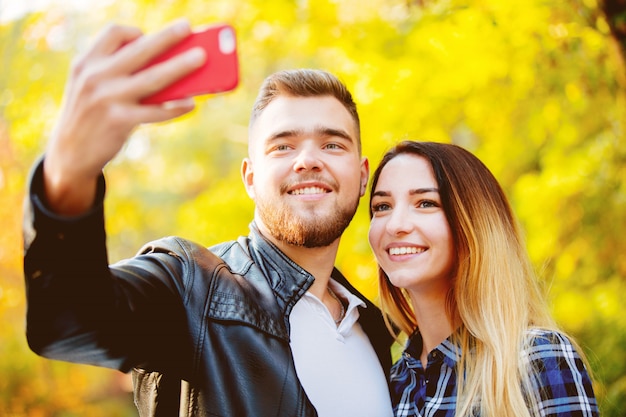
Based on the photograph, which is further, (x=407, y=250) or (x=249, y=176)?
(x=249, y=176)

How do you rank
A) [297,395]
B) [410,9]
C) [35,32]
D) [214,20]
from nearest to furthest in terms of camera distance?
[297,395], [410,9], [214,20], [35,32]

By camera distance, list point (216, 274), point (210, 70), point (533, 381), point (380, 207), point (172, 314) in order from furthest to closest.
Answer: point (380, 207)
point (533, 381)
point (216, 274)
point (172, 314)
point (210, 70)

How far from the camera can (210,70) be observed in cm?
124

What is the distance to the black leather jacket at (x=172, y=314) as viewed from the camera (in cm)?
130

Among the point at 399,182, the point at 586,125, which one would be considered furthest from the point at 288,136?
the point at 586,125

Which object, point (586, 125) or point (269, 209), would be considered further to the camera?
point (586, 125)

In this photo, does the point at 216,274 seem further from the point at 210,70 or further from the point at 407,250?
the point at 210,70

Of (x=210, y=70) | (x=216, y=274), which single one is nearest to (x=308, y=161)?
(x=216, y=274)

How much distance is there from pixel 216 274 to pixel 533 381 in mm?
1199

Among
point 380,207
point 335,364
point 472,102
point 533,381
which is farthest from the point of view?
point 472,102

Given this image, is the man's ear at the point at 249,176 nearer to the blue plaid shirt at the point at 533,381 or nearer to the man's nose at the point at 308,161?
the man's nose at the point at 308,161

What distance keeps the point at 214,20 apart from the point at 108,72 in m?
4.78

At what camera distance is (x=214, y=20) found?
5730 millimetres

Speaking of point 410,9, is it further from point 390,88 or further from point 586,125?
point 586,125
